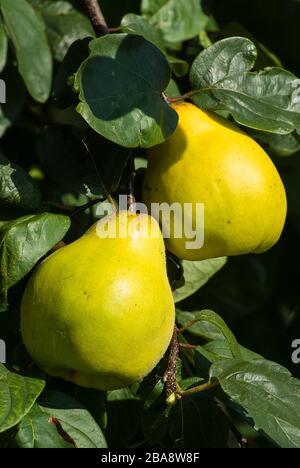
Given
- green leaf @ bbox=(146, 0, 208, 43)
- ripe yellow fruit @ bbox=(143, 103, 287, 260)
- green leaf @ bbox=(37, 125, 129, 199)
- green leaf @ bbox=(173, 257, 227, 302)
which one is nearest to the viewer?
ripe yellow fruit @ bbox=(143, 103, 287, 260)

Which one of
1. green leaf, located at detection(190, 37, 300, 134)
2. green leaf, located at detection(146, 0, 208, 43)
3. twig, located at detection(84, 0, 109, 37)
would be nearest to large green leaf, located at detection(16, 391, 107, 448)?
green leaf, located at detection(190, 37, 300, 134)

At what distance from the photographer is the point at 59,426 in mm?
1190

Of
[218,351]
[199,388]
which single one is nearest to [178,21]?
[218,351]

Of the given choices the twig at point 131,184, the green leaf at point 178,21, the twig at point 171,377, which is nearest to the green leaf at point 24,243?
the twig at point 131,184

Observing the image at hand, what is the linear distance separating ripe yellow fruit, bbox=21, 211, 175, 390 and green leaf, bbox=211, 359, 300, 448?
116mm

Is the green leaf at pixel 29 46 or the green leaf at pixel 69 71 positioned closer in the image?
the green leaf at pixel 69 71

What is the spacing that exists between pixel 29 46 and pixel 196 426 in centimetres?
75

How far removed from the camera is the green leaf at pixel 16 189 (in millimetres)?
1299

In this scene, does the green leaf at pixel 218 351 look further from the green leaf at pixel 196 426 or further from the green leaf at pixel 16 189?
the green leaf at pixel 16 189

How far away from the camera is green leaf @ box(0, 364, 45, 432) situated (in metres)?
1.12

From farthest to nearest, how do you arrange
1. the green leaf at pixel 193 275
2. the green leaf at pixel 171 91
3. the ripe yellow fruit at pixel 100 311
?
the green leaf at pixel 193 275 < the green leaf at pixel 171 91 < the ripe yellow fruit at pixel 100 311

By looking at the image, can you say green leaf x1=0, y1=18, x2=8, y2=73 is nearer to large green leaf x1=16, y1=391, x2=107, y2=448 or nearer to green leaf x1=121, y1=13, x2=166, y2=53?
green leaf x1=121, y1=13, x2=166, y2=53

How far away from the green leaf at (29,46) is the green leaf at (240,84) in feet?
1.10

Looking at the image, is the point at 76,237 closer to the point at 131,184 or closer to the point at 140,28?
the point at 131,184
